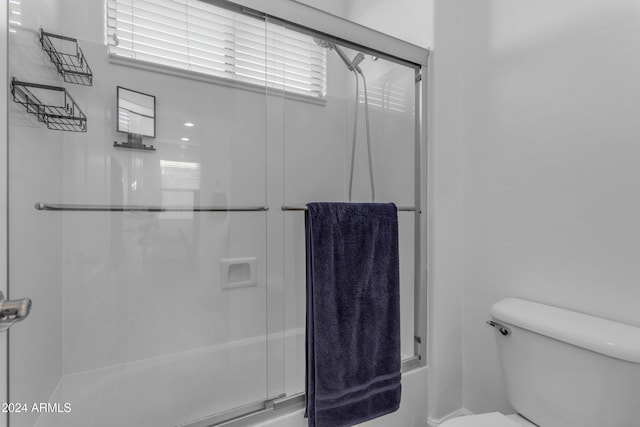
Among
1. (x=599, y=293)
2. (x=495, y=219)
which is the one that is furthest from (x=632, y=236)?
(x=495, y=219)

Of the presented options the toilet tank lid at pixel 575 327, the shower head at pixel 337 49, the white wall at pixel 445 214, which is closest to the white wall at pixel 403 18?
the white wall at pixel 445 214

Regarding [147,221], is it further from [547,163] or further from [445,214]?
[547,163]

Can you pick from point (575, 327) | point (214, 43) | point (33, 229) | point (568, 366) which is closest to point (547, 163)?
point (575, 327)

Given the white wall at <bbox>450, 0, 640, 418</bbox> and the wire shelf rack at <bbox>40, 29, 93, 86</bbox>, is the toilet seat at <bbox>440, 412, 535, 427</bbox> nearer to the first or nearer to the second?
the white wall at <bbox>450, 0, 640, 418</bbox>

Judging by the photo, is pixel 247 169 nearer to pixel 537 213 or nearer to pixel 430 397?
pixel 537 213

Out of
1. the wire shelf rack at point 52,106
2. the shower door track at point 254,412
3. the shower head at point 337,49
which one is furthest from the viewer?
the shower head at point 337,49

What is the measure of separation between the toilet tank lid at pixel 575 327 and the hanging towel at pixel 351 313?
0.42 m

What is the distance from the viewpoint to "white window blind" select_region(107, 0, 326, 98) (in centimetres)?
120

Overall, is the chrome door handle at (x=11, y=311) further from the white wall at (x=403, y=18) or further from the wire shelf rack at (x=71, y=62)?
the white wall at (x=403, y=18)

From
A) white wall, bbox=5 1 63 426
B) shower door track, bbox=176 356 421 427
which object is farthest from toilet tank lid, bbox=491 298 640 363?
white wall, bbox=5 1 63 426

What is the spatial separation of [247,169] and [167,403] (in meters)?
0.97

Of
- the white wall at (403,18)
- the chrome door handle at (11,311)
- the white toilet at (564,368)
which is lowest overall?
the white toilet at (564,368)

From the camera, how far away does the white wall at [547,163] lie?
1.03 meters

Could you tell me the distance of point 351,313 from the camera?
1.20 m
